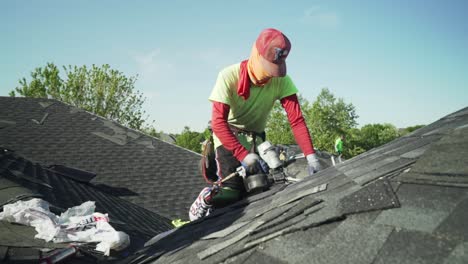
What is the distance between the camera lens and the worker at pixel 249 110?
327cm

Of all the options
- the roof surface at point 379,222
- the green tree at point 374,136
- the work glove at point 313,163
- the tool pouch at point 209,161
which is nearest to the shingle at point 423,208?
the roof surface at point 379,222

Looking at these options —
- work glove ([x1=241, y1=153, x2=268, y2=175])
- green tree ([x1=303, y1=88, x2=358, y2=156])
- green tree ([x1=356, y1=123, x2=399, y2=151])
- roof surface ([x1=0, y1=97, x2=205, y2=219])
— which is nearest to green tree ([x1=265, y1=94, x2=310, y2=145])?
green tree ([x1=303, y1=88, x2=358, y2=156])

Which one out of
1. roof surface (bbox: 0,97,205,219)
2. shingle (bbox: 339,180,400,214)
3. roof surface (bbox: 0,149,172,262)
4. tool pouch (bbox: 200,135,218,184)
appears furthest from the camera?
roof surface (bbox: 0,97,205,219)

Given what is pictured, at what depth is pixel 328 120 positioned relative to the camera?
4559cm

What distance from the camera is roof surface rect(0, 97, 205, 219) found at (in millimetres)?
8953

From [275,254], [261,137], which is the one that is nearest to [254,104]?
[261,137]

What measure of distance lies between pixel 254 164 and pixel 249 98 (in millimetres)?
854

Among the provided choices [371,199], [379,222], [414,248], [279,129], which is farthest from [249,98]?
[279,129]

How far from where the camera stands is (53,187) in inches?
267

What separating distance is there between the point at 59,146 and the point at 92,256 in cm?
704

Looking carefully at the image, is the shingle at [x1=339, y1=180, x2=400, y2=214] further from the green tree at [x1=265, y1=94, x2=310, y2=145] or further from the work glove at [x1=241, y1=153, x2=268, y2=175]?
the green tree at [x1=265, y1=94, x2=310, y2=145]

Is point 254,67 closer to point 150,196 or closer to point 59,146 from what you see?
point 150,196

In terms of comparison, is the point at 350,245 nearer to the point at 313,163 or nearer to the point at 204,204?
the point at 313,163

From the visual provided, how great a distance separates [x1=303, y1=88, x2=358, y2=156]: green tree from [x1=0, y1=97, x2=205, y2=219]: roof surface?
33047mm
